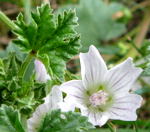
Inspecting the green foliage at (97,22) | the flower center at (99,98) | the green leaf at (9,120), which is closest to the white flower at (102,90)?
the flower center at (99,98)

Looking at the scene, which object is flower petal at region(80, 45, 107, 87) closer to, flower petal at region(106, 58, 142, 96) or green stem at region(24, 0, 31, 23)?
flower petal at region(106, 58, 142, 96)

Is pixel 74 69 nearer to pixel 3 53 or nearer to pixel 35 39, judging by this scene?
pixel 3 53

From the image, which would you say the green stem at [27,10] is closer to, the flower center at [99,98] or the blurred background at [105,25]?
the blurred background at [105,25]

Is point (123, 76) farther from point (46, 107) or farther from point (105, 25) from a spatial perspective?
point (105, 25)

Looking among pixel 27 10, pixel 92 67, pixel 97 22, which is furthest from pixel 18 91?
pixel 97 22

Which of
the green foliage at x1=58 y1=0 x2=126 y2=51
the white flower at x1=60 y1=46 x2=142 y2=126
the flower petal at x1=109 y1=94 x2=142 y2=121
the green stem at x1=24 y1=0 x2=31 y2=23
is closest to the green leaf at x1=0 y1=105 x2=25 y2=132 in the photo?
the white flower at x1=60 y1=46 x2=142 y2=126

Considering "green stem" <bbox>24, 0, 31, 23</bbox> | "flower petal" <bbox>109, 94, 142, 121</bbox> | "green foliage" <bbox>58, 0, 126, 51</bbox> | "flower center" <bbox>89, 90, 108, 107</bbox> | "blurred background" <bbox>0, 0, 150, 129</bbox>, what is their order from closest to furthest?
"flower petal" <bbox>109, 94, 142, 121</bbox>, "flower center" <bbox>89, 90, 108, 107</bbox>, "green stem" <bbox>24, 0, 31, 23</bbox>, "blurred background" <bbox>0, 0, 150, 129</bbox>, "green foliage" <bbox>58, 0, 126, 51</bbox>
